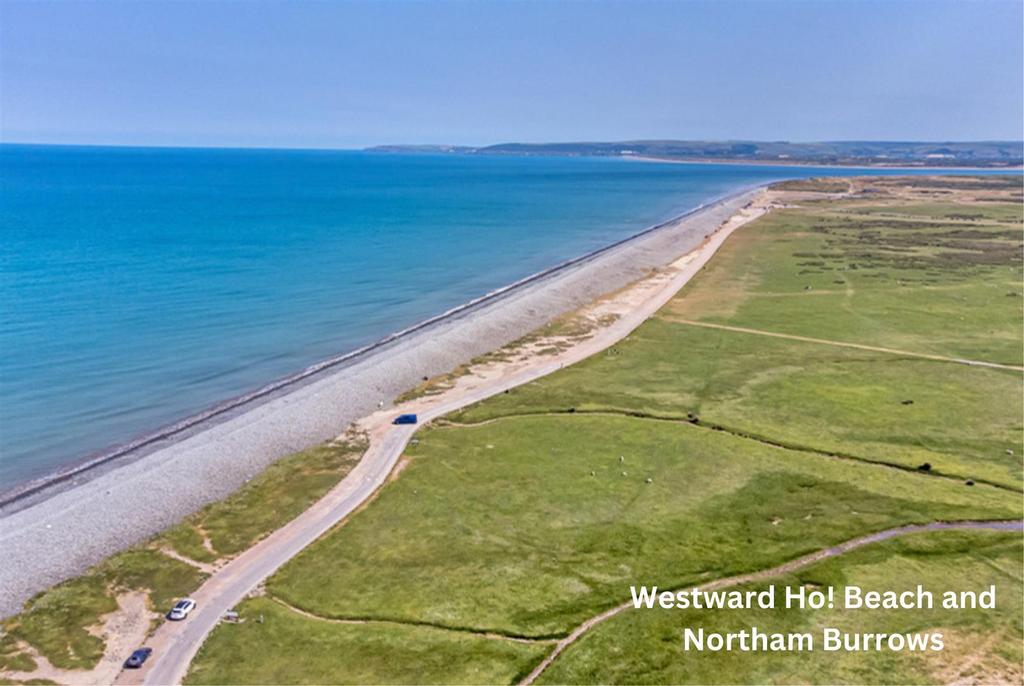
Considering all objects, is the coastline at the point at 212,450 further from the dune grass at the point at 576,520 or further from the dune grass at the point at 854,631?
the dune grass at the point at 854,631

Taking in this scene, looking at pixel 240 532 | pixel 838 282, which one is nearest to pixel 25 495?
pixel 240 532

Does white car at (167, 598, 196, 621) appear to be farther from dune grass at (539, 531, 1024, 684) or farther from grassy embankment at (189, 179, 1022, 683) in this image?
dune grass at (539, 531, 1024, 684)

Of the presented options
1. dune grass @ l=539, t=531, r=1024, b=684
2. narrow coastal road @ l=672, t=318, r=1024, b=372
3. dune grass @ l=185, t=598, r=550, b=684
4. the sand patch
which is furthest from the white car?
narrow coastal road @ l=672, t=318, r=1024, b=372

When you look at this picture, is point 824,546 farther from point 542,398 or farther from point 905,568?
point 542,398

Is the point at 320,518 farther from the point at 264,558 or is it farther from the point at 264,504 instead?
the point at 264,558

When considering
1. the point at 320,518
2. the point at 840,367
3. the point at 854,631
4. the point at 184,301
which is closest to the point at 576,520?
the point at 854,631

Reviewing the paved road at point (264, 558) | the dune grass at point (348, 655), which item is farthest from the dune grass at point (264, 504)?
the dune grass at point (348, 655)
